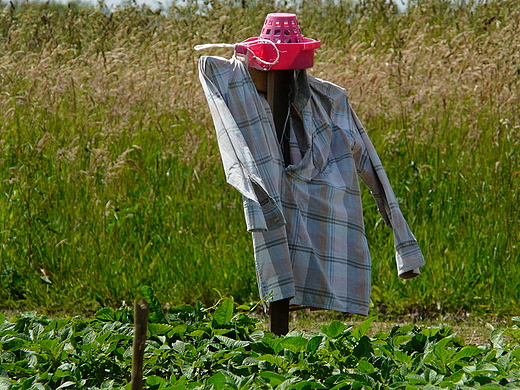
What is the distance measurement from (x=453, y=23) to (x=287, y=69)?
6.43 metres

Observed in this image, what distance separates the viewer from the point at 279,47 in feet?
9.35

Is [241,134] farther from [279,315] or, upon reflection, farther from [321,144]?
[279,315]

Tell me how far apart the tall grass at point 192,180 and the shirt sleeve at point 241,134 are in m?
2.17

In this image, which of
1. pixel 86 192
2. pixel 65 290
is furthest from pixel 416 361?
pixel 86 192

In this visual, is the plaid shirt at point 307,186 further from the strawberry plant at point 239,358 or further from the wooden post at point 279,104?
the strawberry plant at point 239,358

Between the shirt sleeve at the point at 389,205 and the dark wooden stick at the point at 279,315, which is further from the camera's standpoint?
the shirt sleeve at the point at 389,205

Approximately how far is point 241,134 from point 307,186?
39 cm

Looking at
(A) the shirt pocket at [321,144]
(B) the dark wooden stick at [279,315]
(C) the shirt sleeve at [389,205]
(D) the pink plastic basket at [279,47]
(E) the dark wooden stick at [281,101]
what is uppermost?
(D) the pink plastic basket at [279,47]

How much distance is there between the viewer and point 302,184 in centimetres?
289

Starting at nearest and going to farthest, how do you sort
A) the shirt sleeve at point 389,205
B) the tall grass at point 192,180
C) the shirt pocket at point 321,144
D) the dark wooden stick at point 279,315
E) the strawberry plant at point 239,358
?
the strawberry plant at point 239,358
the dark wooden stick at point 279,315
the shirt pocket at point 321,144
the shirt sleeve at point 389,205
the tall grass at point 192,180

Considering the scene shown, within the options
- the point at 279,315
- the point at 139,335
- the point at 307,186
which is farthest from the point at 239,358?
the point at 307,186

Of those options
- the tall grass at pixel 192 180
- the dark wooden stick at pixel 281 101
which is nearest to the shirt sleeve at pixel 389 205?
the dark wooden stick at pixel 281 101

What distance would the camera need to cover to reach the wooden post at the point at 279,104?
9.41 feet

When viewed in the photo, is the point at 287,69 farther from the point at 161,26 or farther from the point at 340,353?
the point at 161,26
